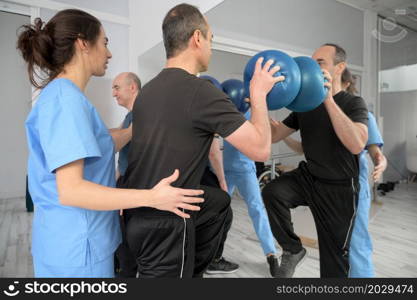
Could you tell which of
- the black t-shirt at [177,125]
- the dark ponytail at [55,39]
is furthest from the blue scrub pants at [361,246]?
the dark ponytail at [55,39]

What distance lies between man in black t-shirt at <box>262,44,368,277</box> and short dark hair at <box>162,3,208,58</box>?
809 mm

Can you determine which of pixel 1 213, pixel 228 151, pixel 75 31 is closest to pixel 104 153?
pixel 75 31

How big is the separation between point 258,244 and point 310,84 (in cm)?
197

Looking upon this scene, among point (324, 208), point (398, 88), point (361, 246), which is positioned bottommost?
point (361, 246)

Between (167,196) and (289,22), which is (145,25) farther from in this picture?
(167,196)

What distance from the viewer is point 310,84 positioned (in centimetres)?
133

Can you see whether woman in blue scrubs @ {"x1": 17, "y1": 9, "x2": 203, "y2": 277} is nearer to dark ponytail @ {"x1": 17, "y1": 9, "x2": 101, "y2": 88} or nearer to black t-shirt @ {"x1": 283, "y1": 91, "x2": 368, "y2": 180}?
dark ponytail @ {"x1": 17, "y1": 9, "x2": 101, "y2": 88}

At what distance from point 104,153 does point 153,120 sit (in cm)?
20

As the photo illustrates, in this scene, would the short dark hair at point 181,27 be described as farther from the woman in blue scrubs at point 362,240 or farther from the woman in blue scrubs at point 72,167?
the woman in blue scrubs at point 362,240

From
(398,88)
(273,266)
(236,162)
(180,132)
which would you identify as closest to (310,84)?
(180,132)

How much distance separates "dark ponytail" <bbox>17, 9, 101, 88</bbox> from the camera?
911 millimetres

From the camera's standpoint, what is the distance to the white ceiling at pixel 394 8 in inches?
146

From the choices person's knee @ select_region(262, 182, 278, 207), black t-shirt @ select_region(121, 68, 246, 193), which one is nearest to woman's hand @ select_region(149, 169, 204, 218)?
black t-shirt @ select_region(121, 68, 246, 193)

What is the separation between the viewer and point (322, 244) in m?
1.78
